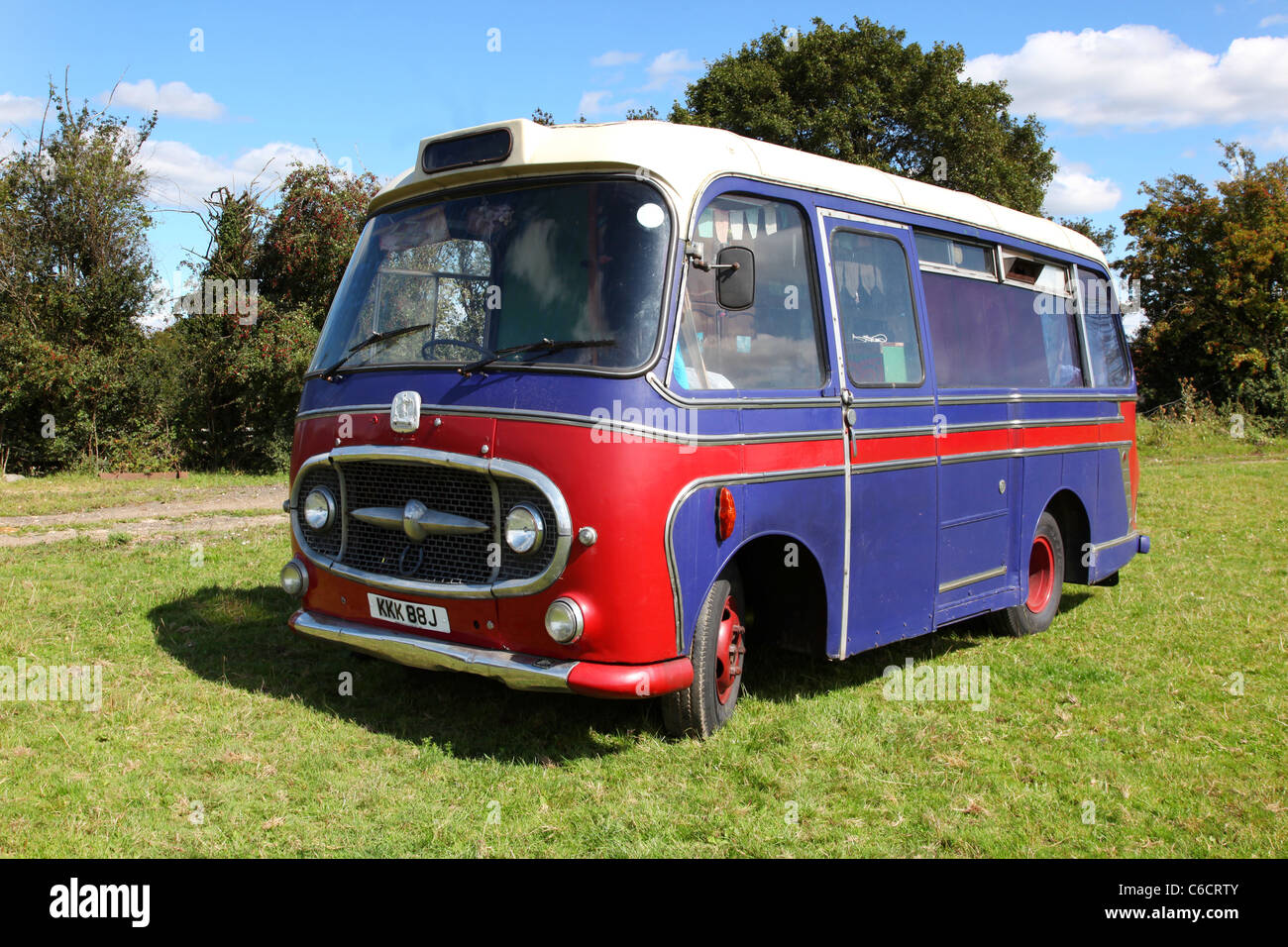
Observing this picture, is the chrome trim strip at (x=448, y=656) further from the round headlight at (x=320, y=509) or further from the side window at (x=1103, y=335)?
the side window at (x=1103, y=335)

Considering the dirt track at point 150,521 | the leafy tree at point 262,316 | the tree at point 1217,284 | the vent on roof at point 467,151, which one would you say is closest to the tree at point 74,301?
the leafy tree at point 262,316

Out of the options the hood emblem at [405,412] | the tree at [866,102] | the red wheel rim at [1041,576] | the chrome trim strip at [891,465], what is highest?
the tree at [866,102]

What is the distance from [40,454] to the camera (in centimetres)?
1891

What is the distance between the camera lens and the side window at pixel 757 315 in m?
5.26

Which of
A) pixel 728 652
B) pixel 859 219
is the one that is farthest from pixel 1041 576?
pixel 728 652

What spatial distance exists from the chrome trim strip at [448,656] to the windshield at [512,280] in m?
1.38

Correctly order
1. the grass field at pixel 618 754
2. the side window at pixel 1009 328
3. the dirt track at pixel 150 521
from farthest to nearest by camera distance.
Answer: the dirt track at pixel 150 521 < the side window at pixel 1009 328 < the grass field at pixel 618 754

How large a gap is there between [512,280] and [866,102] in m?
28.6

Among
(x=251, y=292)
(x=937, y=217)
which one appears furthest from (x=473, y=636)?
(x=251, y=292)

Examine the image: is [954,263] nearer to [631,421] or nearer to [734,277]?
[734,277]
